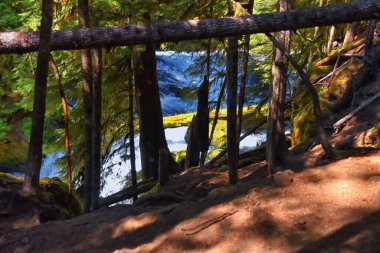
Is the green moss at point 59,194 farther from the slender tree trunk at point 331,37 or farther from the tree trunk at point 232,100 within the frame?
the slender tree trunk at point 331,37

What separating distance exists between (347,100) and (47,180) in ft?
24.9

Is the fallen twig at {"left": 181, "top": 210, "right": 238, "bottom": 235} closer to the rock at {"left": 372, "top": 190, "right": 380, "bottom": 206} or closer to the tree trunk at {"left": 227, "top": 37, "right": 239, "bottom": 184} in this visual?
the rock at {"left": 372, "top": 190, "right": 380, "bottom": 206}

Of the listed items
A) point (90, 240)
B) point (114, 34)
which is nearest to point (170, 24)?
point (114, 34)

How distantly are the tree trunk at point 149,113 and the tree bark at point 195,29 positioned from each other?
24.1 ft

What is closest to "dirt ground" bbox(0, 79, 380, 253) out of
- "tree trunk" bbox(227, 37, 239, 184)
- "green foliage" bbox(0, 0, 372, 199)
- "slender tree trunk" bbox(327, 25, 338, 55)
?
"tree trunk" bbox(227, 37, 239, 184)

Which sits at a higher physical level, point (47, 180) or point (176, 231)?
point (176, 231)

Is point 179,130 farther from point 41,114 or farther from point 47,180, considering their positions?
point 41,114

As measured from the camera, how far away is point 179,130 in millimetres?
22281

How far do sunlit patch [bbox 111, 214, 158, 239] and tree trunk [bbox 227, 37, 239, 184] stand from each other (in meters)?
1.88

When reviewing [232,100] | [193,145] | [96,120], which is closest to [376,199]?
[232,100]

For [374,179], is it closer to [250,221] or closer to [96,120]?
[250,221]

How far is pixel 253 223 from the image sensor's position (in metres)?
4.79

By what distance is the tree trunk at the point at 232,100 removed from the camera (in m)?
6.79

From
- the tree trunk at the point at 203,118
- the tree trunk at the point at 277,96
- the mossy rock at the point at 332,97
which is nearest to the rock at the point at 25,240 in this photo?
the tree trunk at the point at 277,96
